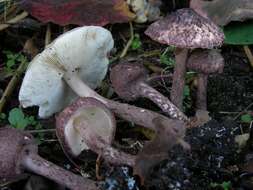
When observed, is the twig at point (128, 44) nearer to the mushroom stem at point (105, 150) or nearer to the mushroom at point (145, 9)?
the mushroom at point (145, 9)

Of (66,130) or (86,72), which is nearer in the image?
(66,130)

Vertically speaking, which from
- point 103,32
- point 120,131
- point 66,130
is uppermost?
point 103,32

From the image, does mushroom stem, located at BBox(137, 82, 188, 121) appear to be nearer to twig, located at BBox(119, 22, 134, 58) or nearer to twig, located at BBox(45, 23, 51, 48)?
twig, located at BBox(119, 22, 134, 58)

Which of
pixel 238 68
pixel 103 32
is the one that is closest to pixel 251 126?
pixel 238 68

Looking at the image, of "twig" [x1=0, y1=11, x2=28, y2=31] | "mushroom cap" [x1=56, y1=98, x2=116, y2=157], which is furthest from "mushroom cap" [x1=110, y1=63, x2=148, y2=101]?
"twig" [x1=0, y1=11, x2=28, y2=31]

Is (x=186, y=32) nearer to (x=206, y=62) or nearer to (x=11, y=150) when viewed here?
(x=206, y=62)

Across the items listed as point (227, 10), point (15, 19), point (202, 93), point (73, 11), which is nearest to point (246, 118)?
point (202, 93)

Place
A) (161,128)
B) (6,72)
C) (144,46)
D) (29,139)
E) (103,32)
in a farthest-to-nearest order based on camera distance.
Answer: (144,46) → (6,72) → (103,32) → (29,139) → (161,128)

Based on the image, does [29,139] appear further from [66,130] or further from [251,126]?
[251,126]
